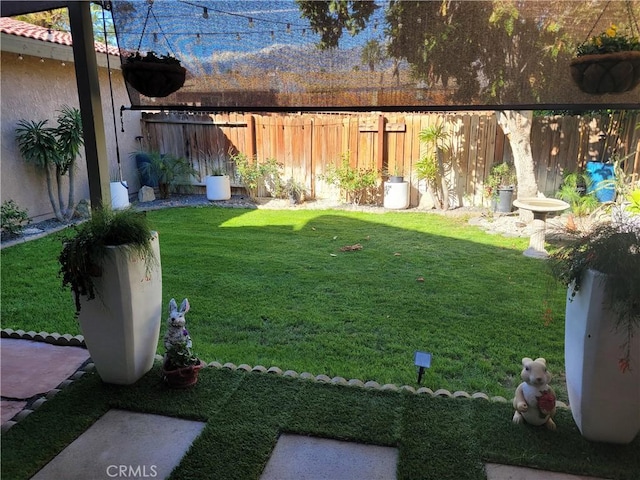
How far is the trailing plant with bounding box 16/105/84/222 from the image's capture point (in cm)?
640

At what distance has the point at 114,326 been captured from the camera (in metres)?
2.51

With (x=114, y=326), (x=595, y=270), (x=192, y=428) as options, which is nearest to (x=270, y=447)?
(x=192, y=428)

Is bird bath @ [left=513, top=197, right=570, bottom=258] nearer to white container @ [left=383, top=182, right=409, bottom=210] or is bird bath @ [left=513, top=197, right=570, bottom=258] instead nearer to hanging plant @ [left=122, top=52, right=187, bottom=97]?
white container @ [left=383, top=182, right=409, bottom=210]

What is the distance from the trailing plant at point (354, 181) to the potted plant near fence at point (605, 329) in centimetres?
588

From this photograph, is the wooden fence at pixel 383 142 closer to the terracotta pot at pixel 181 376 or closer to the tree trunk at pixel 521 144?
the tree trunk at pixel 521 144

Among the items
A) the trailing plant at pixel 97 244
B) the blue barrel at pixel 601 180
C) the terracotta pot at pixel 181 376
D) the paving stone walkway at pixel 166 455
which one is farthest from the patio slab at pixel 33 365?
the blue barrel at pixel 601 180

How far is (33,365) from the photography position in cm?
286

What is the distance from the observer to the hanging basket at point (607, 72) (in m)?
2.03

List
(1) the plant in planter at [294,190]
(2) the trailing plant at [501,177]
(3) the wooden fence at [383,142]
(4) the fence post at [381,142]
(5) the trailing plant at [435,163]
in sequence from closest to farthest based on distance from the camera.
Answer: (3) the wooden fence at [383,142], (2) the trailing plant at [501,177], (5) the trailing plant at [435,163], (4) the fence post at [381,142], (1) the plant in planter at [294,190]

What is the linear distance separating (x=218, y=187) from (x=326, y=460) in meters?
6.89

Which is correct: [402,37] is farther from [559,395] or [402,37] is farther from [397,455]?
[559,395]

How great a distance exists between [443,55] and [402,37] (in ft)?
0.72

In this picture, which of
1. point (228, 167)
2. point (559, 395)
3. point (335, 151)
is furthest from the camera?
point (228, 167)

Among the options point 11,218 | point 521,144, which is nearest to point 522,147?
point 521,144
